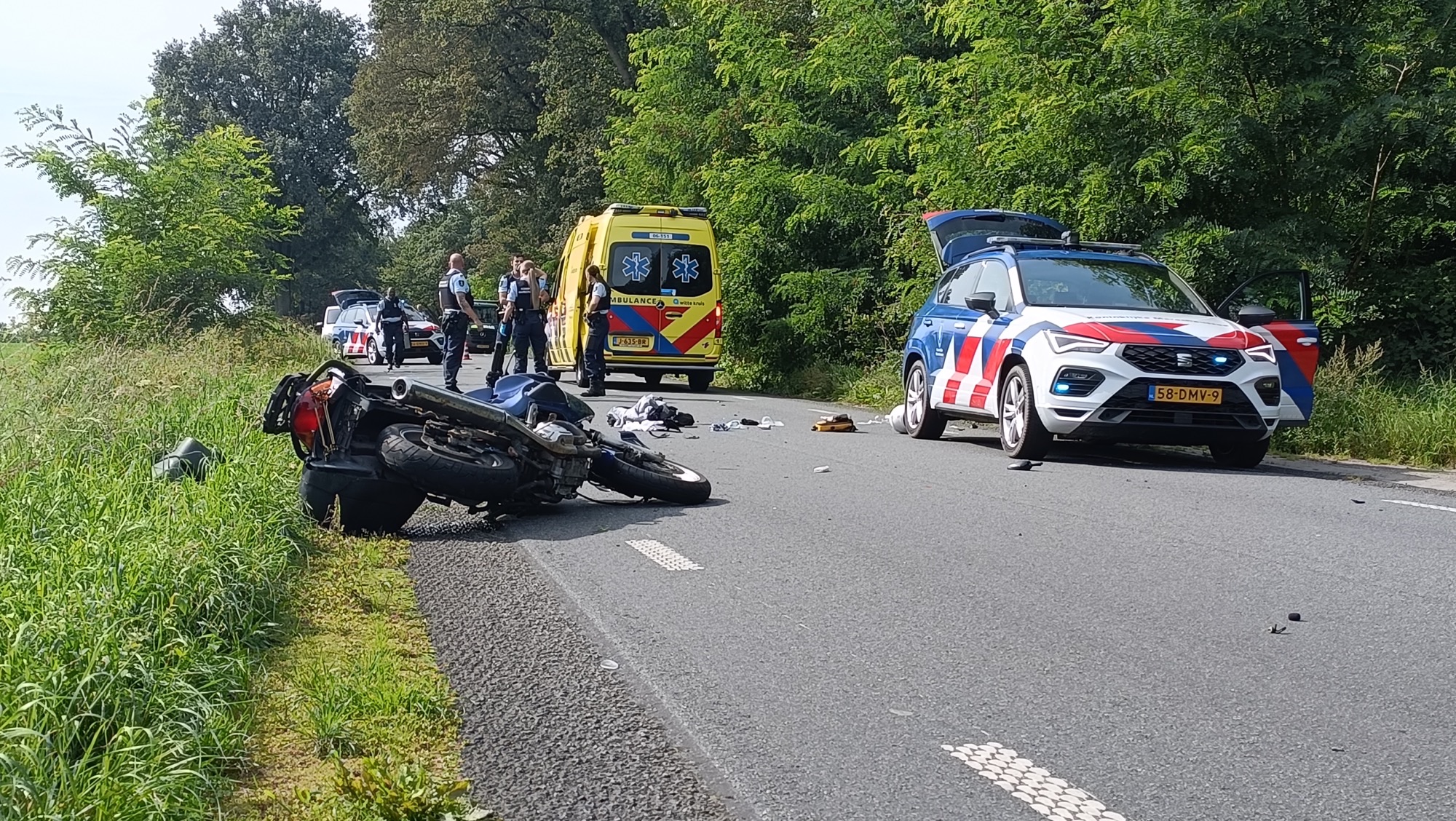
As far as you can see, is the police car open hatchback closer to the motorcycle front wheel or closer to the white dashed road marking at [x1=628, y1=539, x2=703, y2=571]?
the motorcycle front wheel

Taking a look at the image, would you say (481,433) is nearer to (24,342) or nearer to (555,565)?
(555,565)

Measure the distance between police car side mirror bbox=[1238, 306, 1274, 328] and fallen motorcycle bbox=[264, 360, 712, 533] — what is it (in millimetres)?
6006

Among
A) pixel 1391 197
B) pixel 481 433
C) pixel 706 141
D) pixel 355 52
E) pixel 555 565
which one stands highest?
pixel 355 52

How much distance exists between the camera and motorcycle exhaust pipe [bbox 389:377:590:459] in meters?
7.85

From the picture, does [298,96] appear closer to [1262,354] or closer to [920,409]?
[920,409]

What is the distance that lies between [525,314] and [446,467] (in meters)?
12.9

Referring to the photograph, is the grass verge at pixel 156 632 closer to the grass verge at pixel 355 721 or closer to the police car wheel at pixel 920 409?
the grass verge at pixel 355 721

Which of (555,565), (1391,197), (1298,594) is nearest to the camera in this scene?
(1298,594)

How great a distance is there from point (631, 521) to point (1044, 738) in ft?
14.5

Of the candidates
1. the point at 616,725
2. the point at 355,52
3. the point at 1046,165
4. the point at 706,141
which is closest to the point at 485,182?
the point at 706,141

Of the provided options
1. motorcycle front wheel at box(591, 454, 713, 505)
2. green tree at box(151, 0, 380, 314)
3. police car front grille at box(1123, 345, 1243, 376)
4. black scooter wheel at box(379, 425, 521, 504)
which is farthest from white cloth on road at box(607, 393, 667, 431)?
green tree at box(151, 0, 380, 314)

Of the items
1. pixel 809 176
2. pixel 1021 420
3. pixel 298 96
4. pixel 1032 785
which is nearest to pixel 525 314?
pixel 809 176

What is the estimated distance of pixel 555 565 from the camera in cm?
713

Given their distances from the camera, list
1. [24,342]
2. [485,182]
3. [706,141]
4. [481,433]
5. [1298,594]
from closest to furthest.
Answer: [1298,594]
[481,433]
[24,342]
[706,141]
[485,182]
